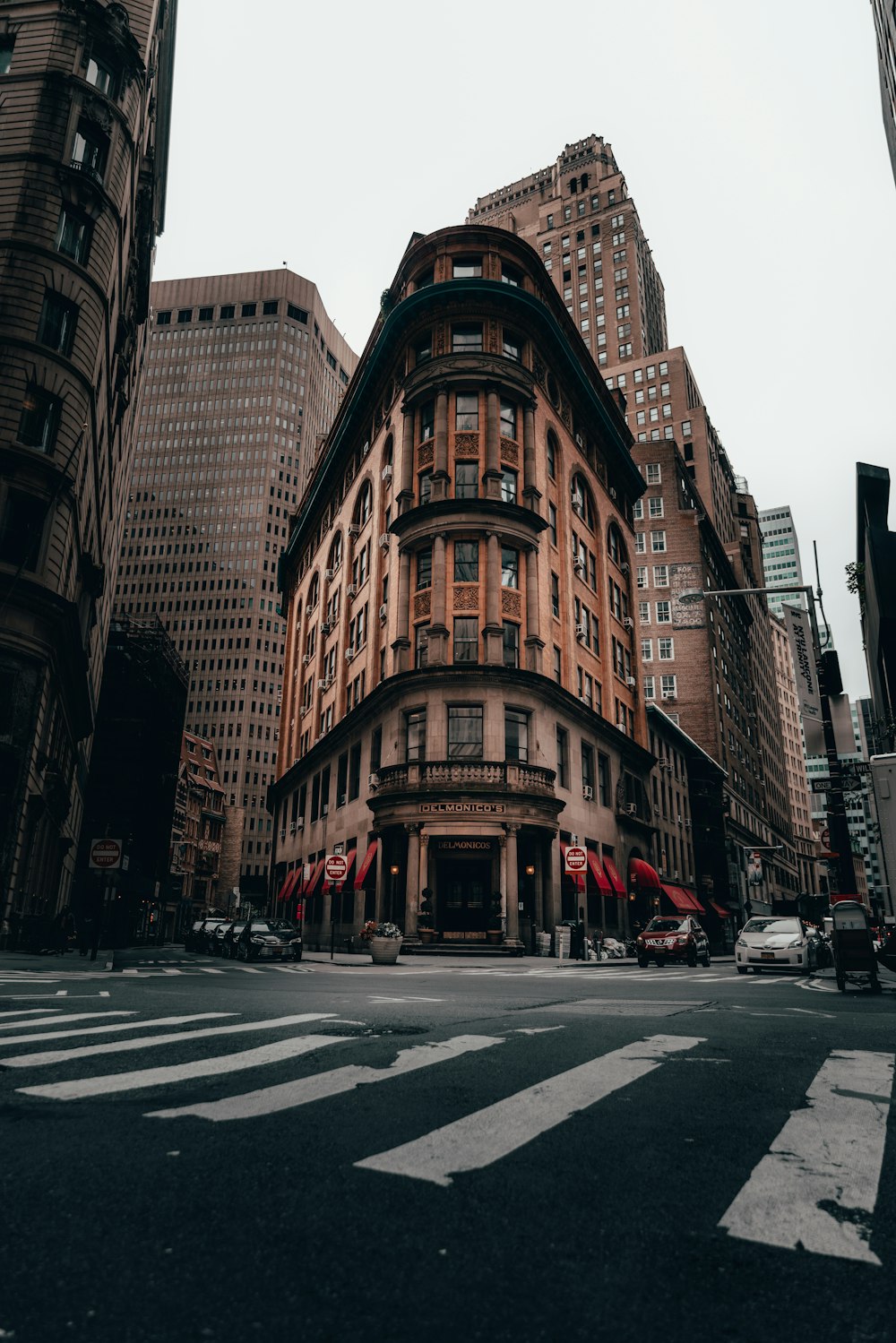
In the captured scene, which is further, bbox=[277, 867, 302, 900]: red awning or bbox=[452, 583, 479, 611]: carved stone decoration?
bbox=[277, 867, 302, 900]: red awning

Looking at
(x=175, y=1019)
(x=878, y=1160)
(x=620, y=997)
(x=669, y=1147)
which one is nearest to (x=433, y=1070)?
(x=669, y=1147)

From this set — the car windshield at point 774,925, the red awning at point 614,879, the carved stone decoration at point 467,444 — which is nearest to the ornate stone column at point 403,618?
the carved stone decoration at point 467,444

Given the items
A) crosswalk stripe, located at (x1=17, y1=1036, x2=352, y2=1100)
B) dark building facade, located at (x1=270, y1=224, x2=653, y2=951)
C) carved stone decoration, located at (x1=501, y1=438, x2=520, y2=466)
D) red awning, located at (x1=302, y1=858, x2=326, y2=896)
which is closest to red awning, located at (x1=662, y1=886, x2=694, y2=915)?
dark building facade, located at (x1=270, y1=224, x2=653, y2=951)

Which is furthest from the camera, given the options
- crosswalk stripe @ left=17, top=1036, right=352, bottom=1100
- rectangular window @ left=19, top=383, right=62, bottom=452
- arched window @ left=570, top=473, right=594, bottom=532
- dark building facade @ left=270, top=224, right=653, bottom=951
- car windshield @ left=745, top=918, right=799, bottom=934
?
arched window @ left=570, top=473, right=594, bottom=532

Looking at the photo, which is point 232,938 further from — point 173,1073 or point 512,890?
point 173,1073

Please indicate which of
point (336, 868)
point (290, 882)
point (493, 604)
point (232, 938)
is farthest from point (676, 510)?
point (232, 938)

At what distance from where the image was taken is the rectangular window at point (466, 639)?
37888 mm

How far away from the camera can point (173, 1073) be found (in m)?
5.50

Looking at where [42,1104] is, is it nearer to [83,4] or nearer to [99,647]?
[83,4]

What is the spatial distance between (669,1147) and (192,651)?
5802 inches

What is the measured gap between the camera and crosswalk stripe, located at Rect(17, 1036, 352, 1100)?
491 centimetres

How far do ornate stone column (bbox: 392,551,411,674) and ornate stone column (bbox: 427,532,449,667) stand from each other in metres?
1.79

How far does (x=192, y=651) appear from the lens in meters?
144

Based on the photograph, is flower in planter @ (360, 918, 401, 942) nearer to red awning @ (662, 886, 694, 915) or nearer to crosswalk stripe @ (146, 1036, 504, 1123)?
red awning @ (662, 886, 694, 915)
